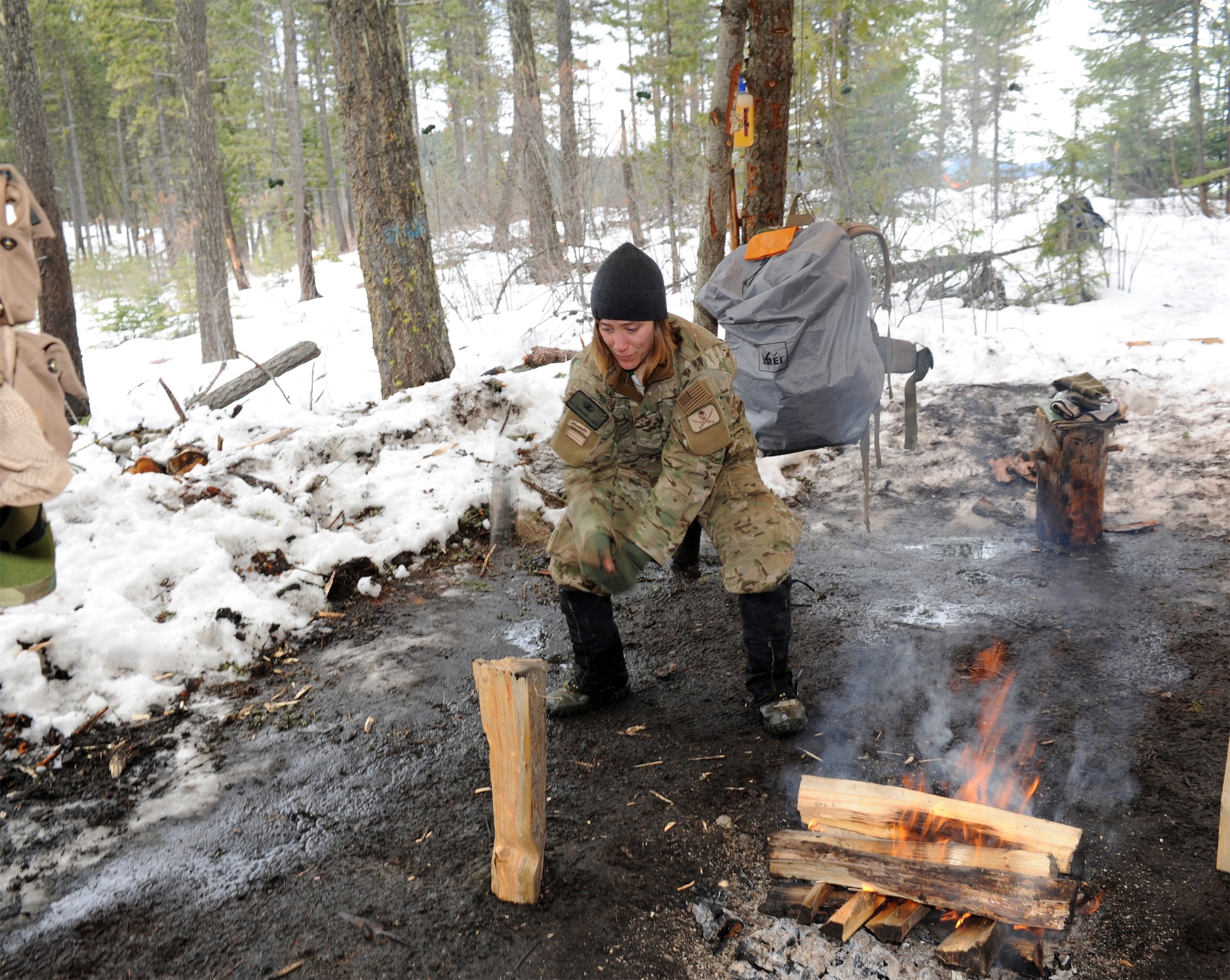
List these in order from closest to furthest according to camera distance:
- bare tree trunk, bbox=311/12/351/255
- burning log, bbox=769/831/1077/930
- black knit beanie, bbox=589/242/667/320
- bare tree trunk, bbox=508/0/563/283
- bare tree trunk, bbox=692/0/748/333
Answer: burning log, bbox=769/831/1077/930, black knit beanie, bbox=589/242/667/320, bare tree trunk, bbox=692/0/748/333, bare tree trunk, bbox=508/0/563/283, bare tree trunk, bbox=311/12/351/255

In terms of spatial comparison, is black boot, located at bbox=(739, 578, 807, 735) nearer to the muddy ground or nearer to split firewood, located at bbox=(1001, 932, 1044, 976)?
the muddy ground

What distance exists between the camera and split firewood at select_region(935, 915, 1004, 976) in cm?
210

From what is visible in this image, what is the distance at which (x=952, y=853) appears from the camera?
222 centimetres

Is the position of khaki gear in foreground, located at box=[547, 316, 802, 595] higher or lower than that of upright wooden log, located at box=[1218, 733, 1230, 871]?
higher

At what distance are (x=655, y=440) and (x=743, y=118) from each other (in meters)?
2.45

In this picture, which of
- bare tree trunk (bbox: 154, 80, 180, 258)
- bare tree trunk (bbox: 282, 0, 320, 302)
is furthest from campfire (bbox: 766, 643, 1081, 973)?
bare tree trunk (bbox: 154, 80, 180, 258)

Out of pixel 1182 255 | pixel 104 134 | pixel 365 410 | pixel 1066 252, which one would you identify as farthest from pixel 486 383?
pixel 104 134

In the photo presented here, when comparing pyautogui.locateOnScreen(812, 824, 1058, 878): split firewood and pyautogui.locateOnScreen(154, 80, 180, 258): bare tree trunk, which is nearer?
pyautogui.locateOnScreen(812, 824, 1058, 878): split firewood

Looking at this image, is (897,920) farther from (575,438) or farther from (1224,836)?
(575,438)

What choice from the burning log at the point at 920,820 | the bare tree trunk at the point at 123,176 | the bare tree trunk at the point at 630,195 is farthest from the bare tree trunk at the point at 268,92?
the burning log at the point at 920,820

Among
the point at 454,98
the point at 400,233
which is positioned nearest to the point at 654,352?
the point at 400,233

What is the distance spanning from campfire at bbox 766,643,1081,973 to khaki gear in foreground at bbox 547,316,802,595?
1.00 m

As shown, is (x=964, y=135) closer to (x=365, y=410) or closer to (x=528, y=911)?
(x=365, y=410)

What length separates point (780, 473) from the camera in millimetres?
6223
